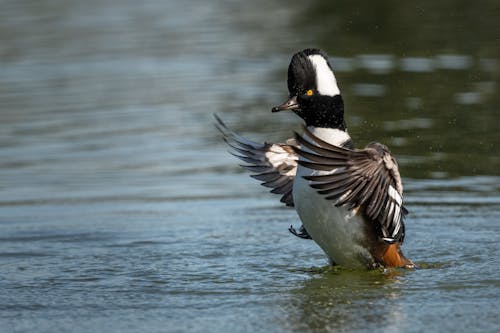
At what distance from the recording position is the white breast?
7.04m

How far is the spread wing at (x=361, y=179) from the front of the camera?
655cm

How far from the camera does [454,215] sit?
347 inches

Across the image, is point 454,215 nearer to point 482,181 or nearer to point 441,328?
point 482,181

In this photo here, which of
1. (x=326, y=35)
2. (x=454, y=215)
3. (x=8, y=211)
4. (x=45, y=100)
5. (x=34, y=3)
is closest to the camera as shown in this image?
(x=454, y=215)

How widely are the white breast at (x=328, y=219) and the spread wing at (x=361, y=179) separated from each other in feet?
0.24

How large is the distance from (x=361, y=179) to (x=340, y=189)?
15 cm

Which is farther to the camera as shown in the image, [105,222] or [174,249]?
[105,222]

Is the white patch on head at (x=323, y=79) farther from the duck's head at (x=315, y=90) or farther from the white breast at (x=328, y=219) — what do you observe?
the white breast at (x=328, y=219)

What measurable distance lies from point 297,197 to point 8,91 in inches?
315

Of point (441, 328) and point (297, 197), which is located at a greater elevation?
point (297, 197)

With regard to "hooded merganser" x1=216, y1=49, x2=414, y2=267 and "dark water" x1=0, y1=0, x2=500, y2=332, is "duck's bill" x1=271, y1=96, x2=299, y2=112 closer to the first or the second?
"hooded merganser" x1=216, y1=49, x2=414, y2=267

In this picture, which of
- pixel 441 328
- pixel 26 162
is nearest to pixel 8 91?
pixel 26 162

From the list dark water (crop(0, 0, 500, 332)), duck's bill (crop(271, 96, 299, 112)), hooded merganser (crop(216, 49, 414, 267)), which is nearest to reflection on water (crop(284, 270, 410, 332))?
dark water (crop(0, 0, 500, 332))

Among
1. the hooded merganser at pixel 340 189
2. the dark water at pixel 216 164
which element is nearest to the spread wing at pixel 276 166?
the dark water at pixel 216 164
